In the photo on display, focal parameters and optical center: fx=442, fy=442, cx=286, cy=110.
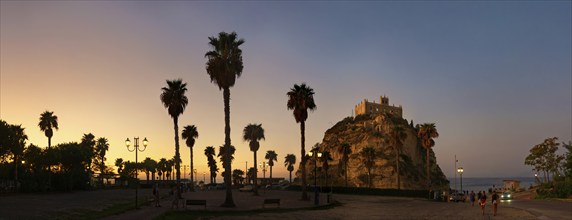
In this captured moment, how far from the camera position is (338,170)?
18000cm

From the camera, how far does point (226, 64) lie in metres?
39.1

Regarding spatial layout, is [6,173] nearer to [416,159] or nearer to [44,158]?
[44,158]

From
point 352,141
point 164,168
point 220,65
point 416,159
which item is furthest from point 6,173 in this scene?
point 416,159

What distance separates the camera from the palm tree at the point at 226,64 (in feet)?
128

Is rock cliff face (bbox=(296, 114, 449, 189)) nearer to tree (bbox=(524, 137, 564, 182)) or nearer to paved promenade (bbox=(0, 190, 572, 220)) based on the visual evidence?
tree (bbox=(524, 137, 564, 182))

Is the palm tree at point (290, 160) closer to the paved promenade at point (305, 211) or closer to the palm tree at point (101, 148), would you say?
the palm tree at point (101, 148)

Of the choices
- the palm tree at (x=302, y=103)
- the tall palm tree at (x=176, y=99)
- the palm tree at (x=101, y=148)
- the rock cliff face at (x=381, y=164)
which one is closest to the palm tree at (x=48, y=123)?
the palm tree at (x=101, y=148)

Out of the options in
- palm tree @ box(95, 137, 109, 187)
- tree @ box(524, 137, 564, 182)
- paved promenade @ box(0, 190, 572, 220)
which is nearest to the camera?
paved promenade @ box(0, 190, 572, 220)

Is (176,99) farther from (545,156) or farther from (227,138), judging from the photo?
(545,156)

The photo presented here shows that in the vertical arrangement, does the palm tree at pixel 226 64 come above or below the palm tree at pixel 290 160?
above

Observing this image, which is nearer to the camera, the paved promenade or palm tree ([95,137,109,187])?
the paved promenade

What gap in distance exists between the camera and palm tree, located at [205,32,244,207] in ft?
128

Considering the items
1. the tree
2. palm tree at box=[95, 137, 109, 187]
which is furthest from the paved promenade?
palm tree at box=[95, 137, 109, 187]

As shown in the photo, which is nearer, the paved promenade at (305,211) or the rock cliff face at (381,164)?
the paved promenade at (305,211)
